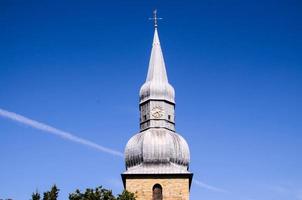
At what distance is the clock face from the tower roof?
82 cm

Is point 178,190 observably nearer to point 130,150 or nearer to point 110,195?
point 130,150

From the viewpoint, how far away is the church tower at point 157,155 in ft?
184

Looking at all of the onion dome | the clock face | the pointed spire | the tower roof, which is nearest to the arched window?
the onion dome

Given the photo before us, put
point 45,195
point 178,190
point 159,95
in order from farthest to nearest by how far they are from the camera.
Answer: point 159,95, point 178,190, point 45,195

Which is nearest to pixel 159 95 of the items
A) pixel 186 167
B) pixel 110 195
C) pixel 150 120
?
pixel 150 120

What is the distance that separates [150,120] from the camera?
194ft

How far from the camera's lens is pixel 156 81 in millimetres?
60906

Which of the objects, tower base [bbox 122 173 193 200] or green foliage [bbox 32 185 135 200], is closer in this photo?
green foliage [bbox 32 185 135 200]

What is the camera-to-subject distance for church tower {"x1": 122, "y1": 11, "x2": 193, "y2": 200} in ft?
184

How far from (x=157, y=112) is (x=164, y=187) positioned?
6.35 m

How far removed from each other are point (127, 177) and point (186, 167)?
460 centimetres

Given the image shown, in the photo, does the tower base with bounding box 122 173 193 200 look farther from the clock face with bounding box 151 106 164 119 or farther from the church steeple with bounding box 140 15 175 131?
the clock face with bounding box 151 106 164 119

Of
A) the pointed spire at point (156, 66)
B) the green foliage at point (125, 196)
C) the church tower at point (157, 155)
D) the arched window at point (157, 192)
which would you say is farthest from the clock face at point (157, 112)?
the green foliage at point (125, 196)

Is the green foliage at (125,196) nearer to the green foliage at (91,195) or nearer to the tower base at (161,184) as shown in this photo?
the green foliage at (91,195)
